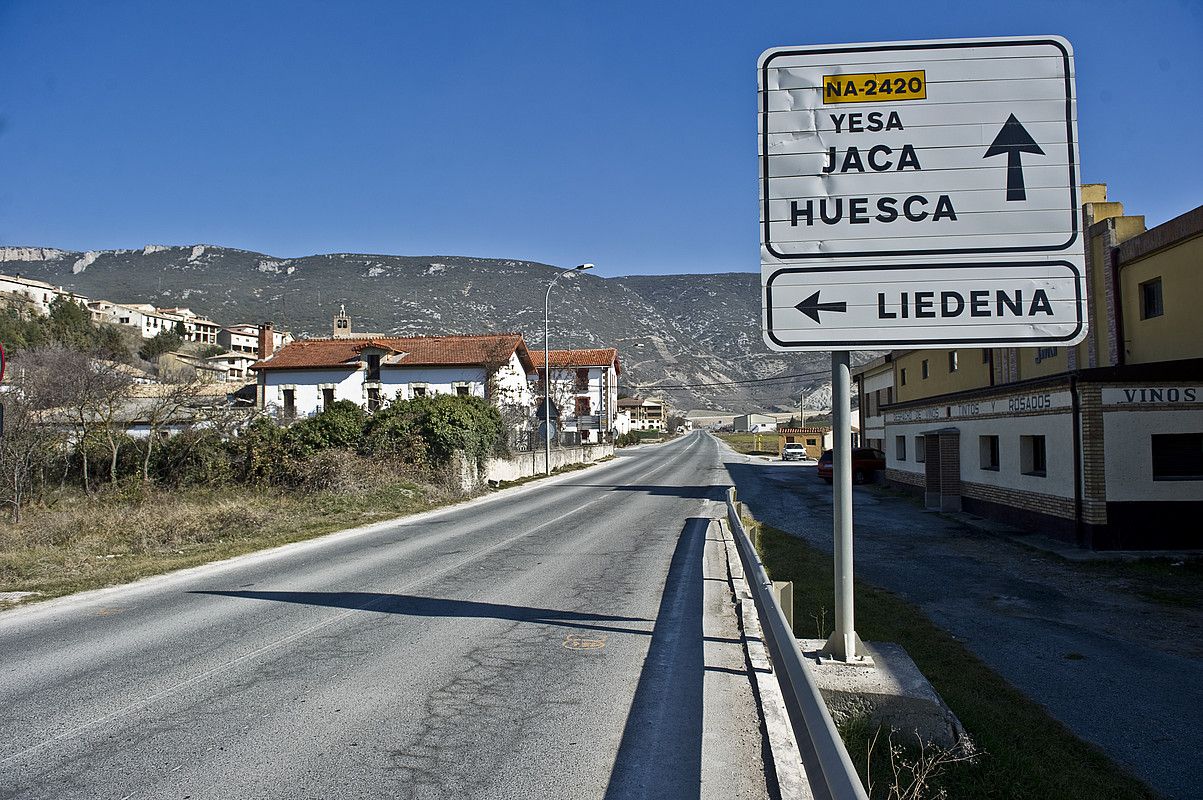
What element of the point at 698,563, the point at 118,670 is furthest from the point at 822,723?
the point at 698,563

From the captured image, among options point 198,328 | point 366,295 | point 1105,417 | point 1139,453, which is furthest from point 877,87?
point 366,295

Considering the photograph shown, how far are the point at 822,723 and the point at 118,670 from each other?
5.86 meters

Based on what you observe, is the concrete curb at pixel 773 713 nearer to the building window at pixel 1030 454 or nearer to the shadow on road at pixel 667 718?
the shadow on road at pixel 667 718

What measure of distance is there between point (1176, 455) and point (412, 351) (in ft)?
157

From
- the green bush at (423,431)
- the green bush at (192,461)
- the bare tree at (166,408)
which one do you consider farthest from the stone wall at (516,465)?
the bare tree at (166,408)

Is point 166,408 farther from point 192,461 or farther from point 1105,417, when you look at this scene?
point 1105,417

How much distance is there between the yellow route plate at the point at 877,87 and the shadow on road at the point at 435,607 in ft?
16.9

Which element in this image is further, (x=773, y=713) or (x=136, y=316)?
(x=136, y=316)

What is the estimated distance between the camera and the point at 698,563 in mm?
12219

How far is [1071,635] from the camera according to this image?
30.1 feet

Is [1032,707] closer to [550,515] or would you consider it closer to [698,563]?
[698,563]

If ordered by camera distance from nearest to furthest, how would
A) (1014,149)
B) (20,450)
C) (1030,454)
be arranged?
(1014,149), (1030,454), (20,450)

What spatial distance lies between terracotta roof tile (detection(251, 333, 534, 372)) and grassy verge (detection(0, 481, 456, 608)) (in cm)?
3033

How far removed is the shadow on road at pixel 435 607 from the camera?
8.12m
